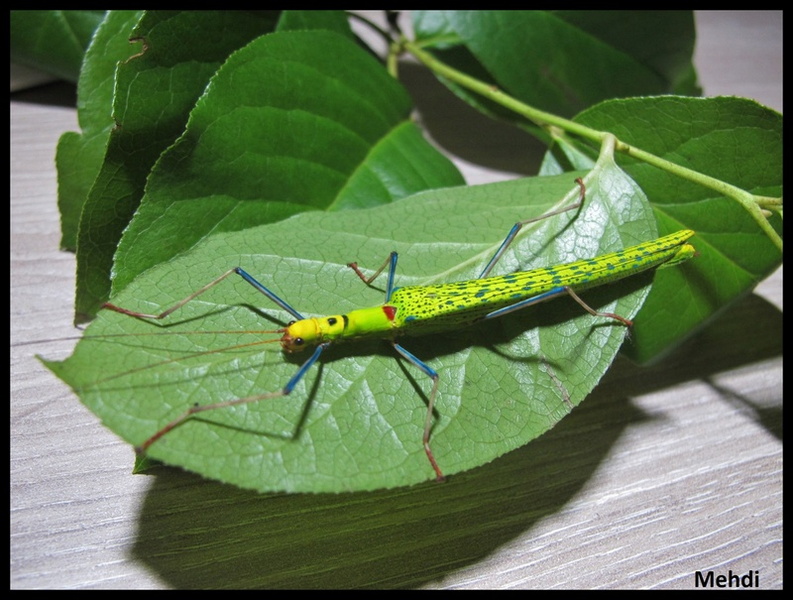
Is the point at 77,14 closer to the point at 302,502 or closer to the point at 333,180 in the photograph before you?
the point at 333,180

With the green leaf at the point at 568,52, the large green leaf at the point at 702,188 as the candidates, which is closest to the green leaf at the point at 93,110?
the green leaf at the point at 568,52

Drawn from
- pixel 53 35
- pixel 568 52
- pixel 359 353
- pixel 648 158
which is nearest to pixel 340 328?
pixel 359 353

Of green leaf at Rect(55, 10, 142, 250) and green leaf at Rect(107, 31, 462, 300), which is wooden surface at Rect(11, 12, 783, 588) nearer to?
green leaf at Rect(55, 10, 142, 250)

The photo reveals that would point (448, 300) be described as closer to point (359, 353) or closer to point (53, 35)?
point (359, 353)

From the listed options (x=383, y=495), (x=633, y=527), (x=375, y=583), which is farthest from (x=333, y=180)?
(x=633, y=527)

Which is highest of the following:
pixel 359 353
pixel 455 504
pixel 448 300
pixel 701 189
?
pixel 701 189

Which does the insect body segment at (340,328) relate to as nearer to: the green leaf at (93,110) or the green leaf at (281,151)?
the green leaf at (281,151)

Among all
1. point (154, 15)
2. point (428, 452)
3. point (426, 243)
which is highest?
point (154, 15)

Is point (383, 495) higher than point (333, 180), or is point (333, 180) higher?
point (333, 180)
